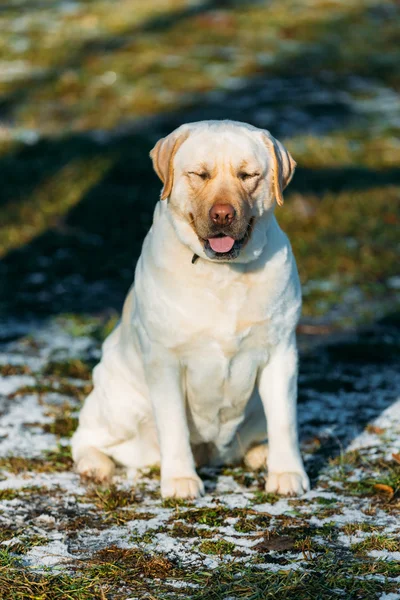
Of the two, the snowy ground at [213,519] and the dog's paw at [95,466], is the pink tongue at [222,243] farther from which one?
the dog's paw at [95,466]

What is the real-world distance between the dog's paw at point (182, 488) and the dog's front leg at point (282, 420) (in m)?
0.32

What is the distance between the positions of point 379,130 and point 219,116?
7.53ft

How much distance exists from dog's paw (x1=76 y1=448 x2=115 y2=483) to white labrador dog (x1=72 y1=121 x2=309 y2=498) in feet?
0.10

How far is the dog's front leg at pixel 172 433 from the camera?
399 cm

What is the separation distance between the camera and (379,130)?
42.5 feet

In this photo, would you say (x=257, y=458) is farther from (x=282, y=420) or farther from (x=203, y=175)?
(x=203, y=175)

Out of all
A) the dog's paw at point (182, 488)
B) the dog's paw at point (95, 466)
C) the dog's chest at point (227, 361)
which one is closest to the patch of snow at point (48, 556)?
the dog's paw at point (182, 488)

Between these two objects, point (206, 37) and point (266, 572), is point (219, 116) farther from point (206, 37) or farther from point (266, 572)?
point (266, 572)

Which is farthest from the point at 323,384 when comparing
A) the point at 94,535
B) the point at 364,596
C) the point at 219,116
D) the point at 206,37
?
the point at 206,37

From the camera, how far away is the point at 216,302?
3885mm

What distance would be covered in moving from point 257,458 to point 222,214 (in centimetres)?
139

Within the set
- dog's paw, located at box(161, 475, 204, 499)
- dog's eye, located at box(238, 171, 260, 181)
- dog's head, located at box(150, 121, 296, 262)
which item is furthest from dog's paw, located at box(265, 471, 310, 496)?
dog's eye, located at box(238, 171, 260, 181)

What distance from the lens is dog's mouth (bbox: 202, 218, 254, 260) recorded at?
375cm

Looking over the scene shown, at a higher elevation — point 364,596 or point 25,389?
point 364,596
